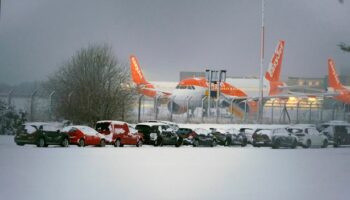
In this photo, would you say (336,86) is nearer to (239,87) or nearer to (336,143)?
(336,143)

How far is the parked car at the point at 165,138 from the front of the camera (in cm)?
3222

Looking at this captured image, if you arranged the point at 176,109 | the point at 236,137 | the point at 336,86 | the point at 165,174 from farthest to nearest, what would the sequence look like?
1. the point at 336,86
2. the point at 176,109
3. the point at 236,137
4. the point at 165,174

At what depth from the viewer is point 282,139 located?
110 ft

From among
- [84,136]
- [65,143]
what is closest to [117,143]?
[84,136]

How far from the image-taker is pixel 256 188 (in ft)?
56.3

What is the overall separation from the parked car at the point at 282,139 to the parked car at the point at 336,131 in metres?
1.57

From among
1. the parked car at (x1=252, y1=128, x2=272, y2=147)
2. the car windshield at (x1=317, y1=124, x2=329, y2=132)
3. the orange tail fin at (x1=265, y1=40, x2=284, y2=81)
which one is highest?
the orange tail fin at (x1=265, y1=40, x2=284, y2=81)

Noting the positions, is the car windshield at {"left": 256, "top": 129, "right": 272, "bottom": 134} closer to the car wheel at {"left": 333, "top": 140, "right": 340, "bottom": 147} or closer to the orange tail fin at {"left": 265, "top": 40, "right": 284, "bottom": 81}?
the car wheel at {"left": 333, "top": 140, "right": 340, "bottom": 147}

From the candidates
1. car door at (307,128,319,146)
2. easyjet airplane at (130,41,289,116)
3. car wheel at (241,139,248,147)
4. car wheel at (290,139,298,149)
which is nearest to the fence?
car door at (307,128,319,146)

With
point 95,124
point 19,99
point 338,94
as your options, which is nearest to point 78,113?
point 95,124

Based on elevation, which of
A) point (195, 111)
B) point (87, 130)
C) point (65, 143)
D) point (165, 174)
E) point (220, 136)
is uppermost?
point (195, 111)

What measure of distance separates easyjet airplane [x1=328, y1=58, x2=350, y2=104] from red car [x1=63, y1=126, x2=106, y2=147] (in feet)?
50.4

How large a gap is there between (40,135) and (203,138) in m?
8.60

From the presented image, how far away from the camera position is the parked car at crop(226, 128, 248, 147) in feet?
111
